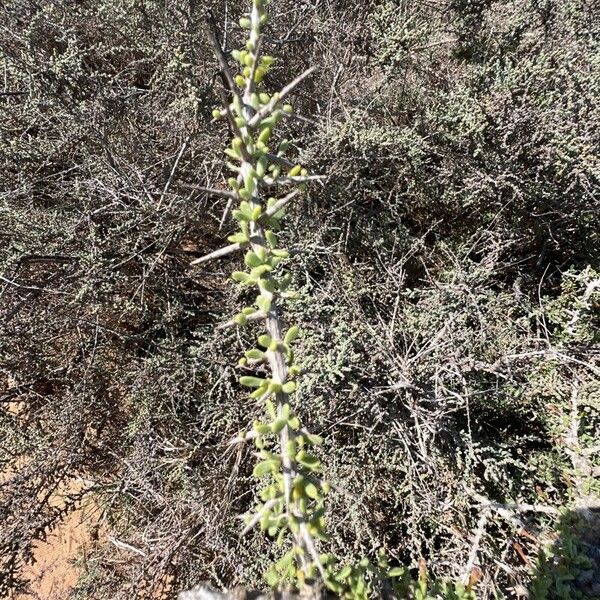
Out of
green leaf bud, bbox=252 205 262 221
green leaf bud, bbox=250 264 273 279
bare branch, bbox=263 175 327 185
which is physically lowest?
green leaf bud, bbox=250 264 273 279

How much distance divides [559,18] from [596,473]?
2.19m

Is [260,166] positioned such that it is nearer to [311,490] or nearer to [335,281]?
[311,490]

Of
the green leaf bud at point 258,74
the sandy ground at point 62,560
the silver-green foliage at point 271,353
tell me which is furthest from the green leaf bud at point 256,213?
the sandy ground at point 62,560

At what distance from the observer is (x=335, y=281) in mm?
2318

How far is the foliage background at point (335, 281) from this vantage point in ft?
6.83

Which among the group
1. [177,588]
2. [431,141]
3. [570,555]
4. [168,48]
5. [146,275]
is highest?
[168,48]

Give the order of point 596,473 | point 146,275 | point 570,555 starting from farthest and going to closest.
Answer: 1. point 146,275
2. point 596,473
3. point 570,555

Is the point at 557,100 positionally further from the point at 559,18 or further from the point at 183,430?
the point at 183,430

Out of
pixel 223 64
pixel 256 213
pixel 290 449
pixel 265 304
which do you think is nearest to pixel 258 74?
pixel 223 64

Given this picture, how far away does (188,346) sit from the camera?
2.47 metres

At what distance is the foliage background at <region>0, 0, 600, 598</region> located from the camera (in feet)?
6.83

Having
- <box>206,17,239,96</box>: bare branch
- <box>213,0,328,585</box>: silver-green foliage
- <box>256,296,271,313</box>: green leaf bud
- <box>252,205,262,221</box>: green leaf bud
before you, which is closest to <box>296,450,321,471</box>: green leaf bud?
<box>213,0,328,585</box>: silver-green foliage

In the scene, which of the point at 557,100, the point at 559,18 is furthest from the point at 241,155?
the point at 559,18

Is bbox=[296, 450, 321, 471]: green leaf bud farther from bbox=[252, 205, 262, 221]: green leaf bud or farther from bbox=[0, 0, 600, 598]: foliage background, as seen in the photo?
bbox=[0, 0, 600, 598]: foliage background
